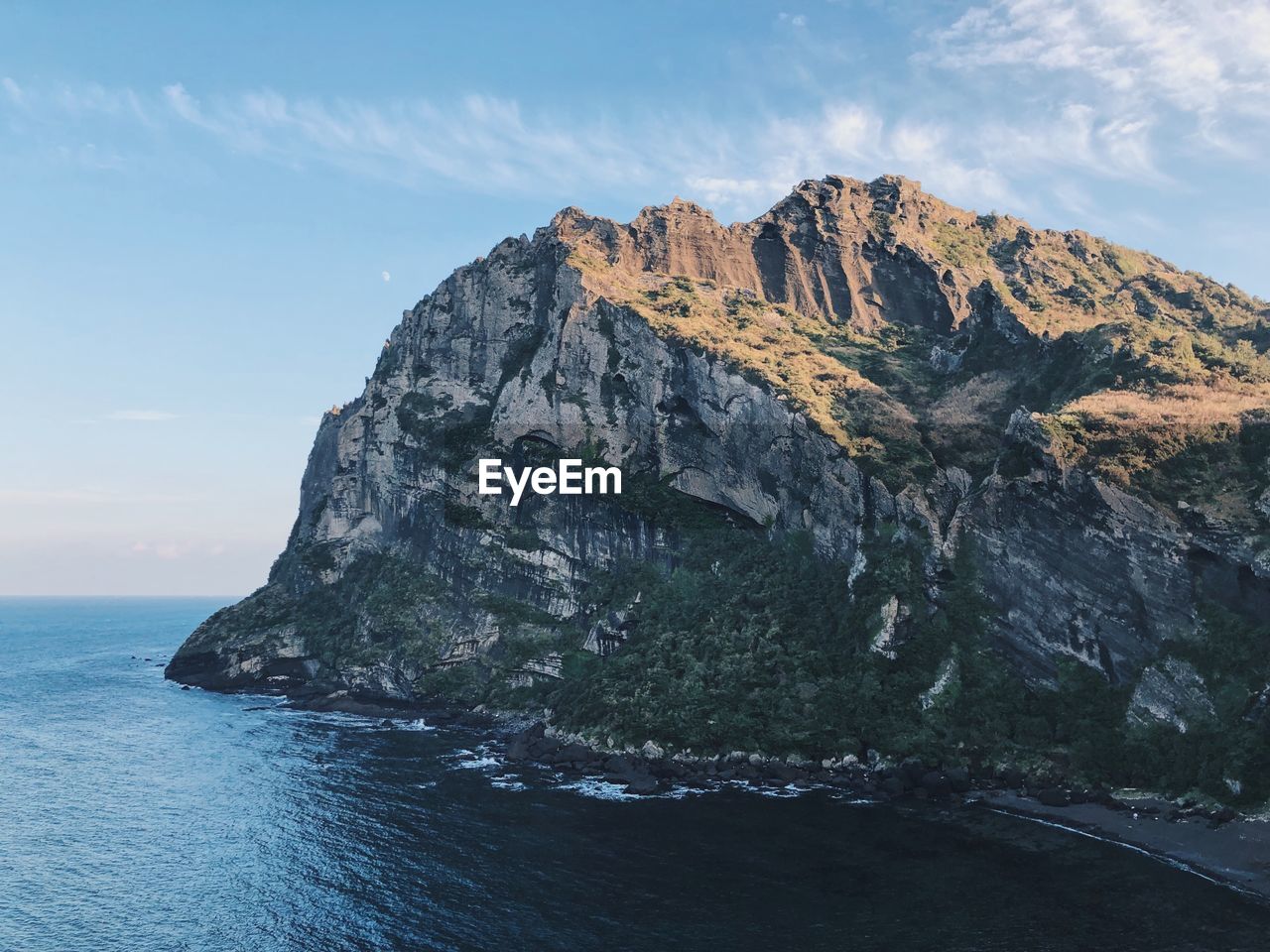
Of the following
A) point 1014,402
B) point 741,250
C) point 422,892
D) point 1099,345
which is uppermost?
point 741,250

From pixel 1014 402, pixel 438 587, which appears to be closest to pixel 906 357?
pixel 1014 402

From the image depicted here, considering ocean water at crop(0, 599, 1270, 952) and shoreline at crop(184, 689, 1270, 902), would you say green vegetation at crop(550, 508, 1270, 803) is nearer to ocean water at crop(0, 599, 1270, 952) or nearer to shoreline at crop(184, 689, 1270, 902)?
shoreline at crop(184, 689, 1270, 902)

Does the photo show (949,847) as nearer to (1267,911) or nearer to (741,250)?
(1267,911)

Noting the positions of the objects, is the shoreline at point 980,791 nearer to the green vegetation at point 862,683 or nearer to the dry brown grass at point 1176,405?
the green vegetation at point 862,683

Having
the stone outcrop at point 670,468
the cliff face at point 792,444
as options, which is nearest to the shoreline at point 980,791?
the cliff face at point 792,444

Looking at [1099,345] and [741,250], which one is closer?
[1099,345]

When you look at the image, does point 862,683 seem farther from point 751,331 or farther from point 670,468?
point 751,331

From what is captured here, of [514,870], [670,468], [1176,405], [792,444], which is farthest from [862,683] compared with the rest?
[1176,405]
